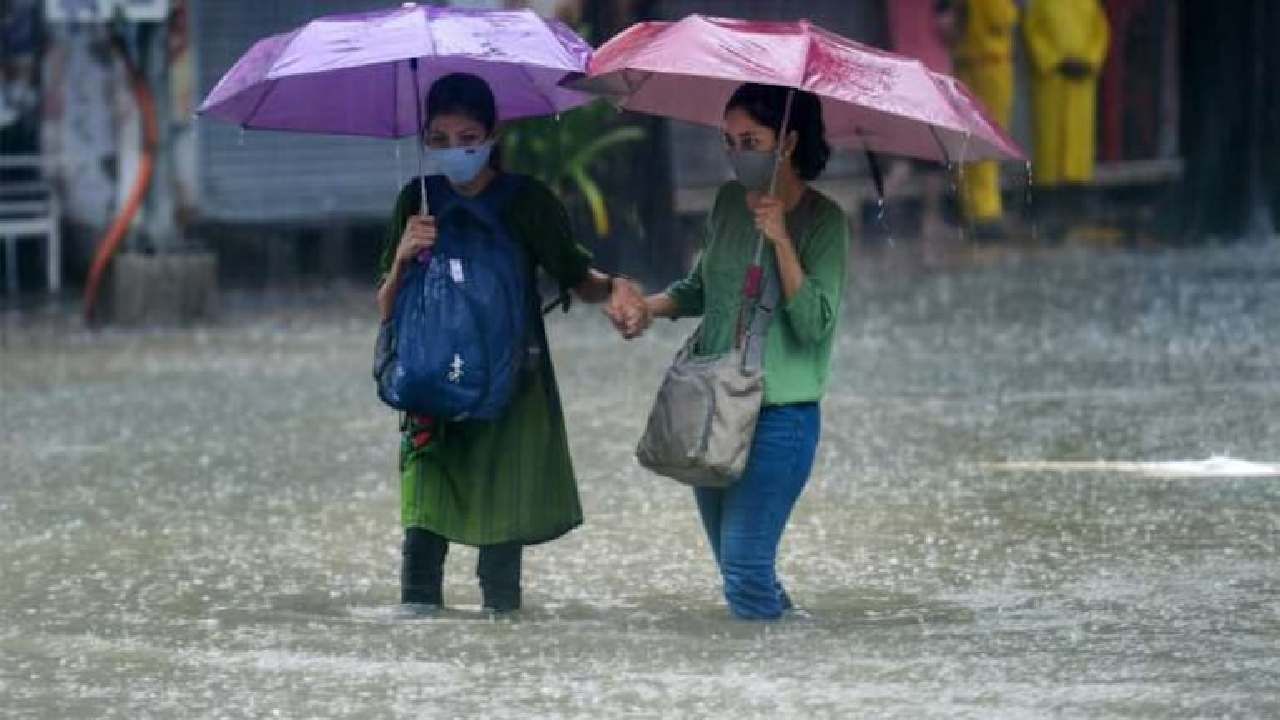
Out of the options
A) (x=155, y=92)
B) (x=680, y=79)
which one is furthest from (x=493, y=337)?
(x=155, y=92)

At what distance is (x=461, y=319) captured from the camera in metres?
7.60

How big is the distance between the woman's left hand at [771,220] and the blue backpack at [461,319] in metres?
0.73

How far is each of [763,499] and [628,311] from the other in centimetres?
58

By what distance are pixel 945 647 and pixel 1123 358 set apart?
751 cm

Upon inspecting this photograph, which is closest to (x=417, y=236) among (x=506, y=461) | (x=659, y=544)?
(x=506, y=461)

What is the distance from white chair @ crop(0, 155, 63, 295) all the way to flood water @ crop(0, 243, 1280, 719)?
6.96 feet

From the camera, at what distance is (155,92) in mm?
17406

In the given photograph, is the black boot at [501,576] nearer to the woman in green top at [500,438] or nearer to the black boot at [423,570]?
the woman in green top at [500,438]

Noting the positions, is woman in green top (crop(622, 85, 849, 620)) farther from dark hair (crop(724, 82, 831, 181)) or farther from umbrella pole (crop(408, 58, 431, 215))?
umbrella pole (crop(408, 58, 431, 215))

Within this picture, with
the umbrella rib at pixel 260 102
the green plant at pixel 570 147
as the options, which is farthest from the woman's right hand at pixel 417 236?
the green plant at pixel 570 147

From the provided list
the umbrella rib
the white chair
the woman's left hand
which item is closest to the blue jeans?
the woman's left hand

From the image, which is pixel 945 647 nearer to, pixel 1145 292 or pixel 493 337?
pixel 493 337

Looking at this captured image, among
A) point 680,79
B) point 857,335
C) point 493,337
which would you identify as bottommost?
point 857,335

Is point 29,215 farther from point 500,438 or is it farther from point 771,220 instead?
point 771,220
